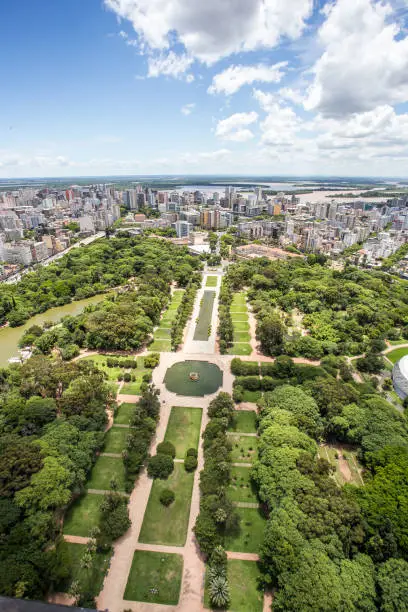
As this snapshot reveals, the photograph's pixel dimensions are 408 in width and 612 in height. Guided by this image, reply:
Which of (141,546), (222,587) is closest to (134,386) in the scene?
(141,546)

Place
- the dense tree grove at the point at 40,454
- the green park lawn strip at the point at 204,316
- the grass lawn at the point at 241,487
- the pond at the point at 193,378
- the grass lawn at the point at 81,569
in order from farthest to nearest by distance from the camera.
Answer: the green park lawn strip at the point at 204,316
the pond at the point at 193,378
the grass lawn at the point at 241,487
the grass lawn at the point at 81,569
the dense tree grove at the point at 40,454

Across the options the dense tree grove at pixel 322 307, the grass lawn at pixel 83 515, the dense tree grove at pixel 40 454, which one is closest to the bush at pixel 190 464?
the grass lawn at pixel 83 515

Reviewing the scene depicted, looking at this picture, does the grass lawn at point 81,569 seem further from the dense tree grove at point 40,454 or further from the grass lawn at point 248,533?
the grass lawn at point 248,533

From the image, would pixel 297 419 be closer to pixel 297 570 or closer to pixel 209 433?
pixel 209 433

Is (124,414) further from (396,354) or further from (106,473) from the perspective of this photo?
(396,354)

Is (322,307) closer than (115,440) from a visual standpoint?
No

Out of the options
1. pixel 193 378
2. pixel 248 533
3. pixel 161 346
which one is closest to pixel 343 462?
pixel 248 533

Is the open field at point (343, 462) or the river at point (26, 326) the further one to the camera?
the river at point (26, 326)
